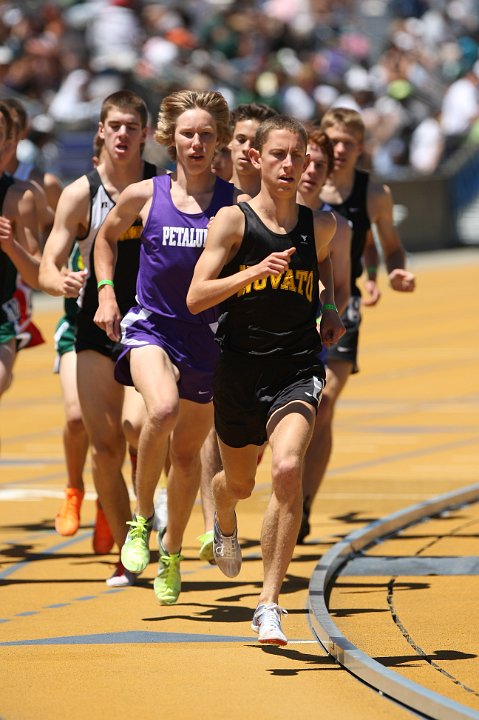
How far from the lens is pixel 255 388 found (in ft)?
24.5

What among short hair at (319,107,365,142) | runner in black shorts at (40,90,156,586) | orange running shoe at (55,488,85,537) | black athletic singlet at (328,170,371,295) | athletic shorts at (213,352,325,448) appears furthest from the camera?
black athletic singlet at (328,170,371,295)

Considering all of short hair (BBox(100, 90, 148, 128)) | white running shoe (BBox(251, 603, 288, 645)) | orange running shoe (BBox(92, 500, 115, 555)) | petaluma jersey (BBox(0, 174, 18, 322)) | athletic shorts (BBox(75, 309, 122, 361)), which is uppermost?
short hair (BBox(100, 90, 148, 128))

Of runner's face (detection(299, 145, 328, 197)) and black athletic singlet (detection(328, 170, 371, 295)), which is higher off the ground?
runner's face (detection(299, 145, 328, 197))

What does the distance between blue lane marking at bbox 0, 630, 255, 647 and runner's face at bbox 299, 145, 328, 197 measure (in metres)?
3.28

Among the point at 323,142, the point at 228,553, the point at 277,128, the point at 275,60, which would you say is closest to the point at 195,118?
the point at 277,128

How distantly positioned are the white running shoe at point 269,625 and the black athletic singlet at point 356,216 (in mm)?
4065

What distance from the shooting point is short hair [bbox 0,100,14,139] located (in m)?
9.26

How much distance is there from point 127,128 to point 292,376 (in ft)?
6.51

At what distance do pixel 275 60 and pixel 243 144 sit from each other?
81.7 feet

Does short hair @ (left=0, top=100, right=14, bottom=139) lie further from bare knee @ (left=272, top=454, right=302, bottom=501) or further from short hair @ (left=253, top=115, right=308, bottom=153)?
bare knee @ (left=272, top=454, right=302, bottom=501)

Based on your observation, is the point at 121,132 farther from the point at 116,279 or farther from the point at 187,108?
the point at 116,279

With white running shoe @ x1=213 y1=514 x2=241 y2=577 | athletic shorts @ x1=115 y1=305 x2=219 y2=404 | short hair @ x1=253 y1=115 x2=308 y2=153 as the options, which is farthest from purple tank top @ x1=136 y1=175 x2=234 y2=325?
white running shoe @ x1=213 y1=514 x2=241 y2=577

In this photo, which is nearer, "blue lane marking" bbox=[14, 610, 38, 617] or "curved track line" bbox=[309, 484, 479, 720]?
Result: "curved track line" bbox=[309, 484, 479, 720]

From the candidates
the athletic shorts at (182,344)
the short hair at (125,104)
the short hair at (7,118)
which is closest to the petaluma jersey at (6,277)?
the short hair at (7,118)
